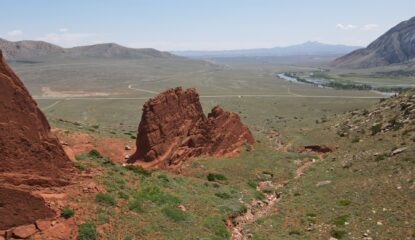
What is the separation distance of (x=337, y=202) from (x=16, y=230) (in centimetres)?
2185

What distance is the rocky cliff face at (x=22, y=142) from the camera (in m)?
22.5

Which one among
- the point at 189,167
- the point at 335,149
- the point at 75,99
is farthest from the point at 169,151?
the point at 75,99

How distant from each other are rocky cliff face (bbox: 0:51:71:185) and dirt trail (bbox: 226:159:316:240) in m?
11.4

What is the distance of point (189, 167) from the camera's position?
43.7m

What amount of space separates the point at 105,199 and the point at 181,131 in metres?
25.0

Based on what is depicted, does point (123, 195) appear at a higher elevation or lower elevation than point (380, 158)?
higher

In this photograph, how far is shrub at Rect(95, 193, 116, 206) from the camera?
978 inches

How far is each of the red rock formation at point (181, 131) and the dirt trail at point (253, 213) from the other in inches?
373

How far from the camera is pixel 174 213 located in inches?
1057

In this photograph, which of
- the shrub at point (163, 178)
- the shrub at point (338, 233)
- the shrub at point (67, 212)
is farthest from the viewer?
the shrub at point (163, 178)

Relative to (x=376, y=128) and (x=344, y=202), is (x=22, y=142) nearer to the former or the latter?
(x=344, y=202)

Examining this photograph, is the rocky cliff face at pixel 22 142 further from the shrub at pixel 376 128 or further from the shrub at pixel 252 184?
the shrub at pixel 376 128

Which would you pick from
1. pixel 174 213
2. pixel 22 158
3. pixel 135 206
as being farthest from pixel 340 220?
pixel 22 158

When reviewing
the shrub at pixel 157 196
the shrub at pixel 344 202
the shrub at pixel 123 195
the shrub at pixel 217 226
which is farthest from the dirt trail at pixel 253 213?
the shrub at pixel 123 195
